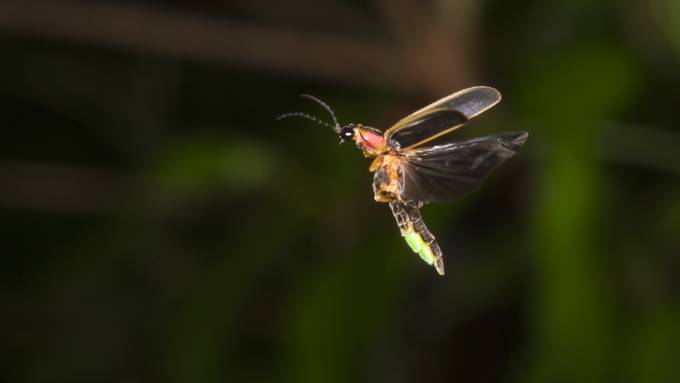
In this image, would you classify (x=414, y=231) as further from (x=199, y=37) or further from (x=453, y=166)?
(x=199, y=37)

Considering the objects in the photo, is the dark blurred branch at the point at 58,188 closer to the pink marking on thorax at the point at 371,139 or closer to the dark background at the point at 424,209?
the dark background at the point at 424,209

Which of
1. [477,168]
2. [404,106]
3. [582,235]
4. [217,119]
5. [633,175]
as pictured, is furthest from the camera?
[217,119]

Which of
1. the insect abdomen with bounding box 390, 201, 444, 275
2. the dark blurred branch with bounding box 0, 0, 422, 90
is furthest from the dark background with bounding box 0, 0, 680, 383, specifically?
the insect abdomen with bounding box 390, 201, 444, 275

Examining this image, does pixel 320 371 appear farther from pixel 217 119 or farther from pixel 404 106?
pixel 217 119

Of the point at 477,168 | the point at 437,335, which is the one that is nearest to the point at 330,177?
the point at 437,335

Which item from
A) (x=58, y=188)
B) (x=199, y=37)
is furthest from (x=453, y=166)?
(x=58, y=188)

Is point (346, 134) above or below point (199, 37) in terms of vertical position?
below

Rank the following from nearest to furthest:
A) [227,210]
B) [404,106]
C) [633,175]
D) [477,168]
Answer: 1. [477,168]
2. [404,106]
3. [633,175]
4. [227,210]
